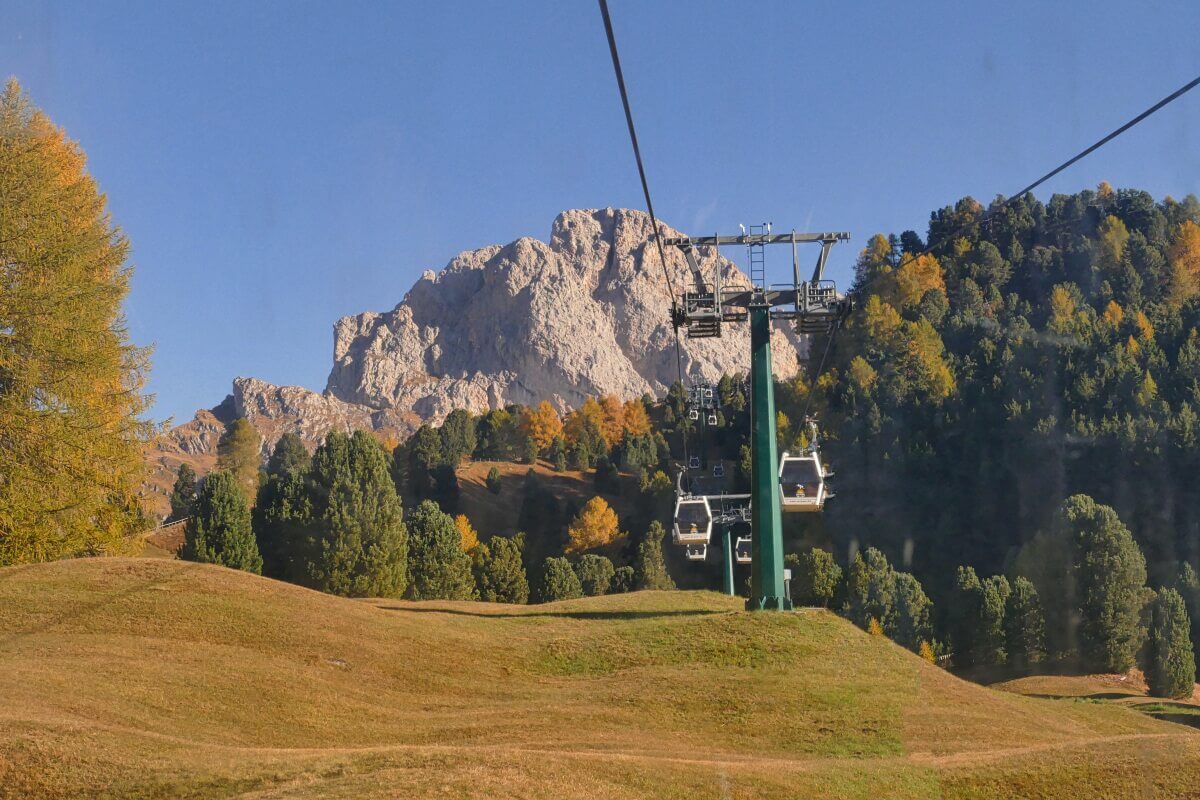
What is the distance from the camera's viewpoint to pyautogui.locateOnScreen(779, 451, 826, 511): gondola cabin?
3706 centimetres

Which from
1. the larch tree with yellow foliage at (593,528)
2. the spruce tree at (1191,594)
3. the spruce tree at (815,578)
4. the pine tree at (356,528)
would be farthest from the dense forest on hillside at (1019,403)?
the pine tree at (356,528)

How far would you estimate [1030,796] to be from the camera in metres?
17.7

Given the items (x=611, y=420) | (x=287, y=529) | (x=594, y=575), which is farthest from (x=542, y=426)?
(x=287, y=529)

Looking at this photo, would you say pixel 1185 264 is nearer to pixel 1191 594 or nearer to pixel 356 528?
pixel 1191 594

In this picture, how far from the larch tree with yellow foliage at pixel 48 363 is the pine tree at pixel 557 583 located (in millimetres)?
42281

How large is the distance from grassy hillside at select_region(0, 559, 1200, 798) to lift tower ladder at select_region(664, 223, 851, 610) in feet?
4.90

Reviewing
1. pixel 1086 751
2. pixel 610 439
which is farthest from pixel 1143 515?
pixel 1086 751

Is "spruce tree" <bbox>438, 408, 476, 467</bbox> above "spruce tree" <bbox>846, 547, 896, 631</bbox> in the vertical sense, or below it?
above

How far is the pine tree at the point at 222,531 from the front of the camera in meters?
57.5

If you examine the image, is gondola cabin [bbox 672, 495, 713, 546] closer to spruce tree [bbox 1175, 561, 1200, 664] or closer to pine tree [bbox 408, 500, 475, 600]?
pine tree [bbox 408, 500, 475, 600]

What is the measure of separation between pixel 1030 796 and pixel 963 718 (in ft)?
21.4

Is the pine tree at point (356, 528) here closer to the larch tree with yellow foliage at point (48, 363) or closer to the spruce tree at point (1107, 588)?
the larch tree with yellow foliage at point (48, 363)

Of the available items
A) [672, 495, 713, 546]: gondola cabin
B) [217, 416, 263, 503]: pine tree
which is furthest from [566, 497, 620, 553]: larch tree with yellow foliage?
[672, 495, 713, 546]: gondola cabin

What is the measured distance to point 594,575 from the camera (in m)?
91.1
